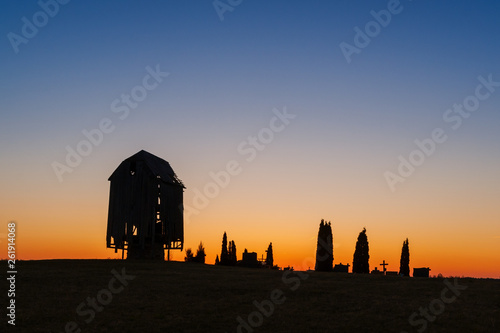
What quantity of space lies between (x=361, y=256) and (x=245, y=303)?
35324 mm

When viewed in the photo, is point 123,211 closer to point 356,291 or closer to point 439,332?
point 356,291

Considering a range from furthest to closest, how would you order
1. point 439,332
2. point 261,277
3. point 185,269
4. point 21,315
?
point 185,269, point 261,277, point 21,315, point 439,332

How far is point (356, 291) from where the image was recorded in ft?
92.1

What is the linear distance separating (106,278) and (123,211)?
17035 mm

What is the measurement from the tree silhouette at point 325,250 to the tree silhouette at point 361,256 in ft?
9.32

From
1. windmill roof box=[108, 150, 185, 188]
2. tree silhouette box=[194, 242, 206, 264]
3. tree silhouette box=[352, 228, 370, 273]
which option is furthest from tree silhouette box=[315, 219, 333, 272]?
tree silhouette box=[194, 242, 206, 264]

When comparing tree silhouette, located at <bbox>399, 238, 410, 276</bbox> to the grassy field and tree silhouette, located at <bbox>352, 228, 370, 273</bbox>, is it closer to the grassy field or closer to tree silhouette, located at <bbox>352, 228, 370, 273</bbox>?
tree silhouette, located at <bbox>352, 228, 370, 273</bbox>

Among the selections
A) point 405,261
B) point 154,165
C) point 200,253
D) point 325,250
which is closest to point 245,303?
point 154,165

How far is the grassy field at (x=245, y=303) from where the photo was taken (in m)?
21.2

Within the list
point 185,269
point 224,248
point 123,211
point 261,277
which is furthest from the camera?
point 224,248

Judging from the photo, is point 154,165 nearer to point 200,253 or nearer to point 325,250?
point 325,250

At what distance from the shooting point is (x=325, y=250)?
57.7 meters

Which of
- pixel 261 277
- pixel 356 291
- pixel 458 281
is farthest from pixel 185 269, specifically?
pixel 458 281

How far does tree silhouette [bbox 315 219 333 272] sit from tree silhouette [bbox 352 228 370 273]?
9.32 feet
